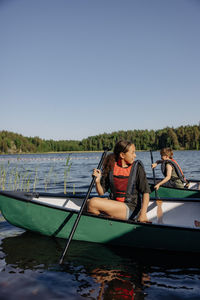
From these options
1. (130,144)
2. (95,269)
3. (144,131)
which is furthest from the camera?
(144,131)

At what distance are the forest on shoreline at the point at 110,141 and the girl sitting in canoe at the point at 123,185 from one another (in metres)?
84.4

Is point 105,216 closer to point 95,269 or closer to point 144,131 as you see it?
point 95,269

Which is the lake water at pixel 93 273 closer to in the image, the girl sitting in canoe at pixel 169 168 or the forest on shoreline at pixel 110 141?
the girl sitting in canoe at pixel 169 168

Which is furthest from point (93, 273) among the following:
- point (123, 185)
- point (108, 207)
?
point (123, 185)

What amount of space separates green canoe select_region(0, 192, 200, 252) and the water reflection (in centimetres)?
20

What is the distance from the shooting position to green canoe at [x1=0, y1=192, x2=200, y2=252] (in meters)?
4.43

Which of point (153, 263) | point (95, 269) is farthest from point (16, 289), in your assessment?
point (153, 263)

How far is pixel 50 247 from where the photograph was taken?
16.8ft

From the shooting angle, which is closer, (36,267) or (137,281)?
(137,281)

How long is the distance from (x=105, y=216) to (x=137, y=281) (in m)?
1.18

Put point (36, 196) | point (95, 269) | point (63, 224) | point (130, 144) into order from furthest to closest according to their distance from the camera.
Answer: point (36, 196), point (63, 224), point (130, 144), point (95, 269)

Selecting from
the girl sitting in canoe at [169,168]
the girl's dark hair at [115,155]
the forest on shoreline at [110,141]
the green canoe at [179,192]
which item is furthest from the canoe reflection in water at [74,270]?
the forest on shoreline at [110,141]

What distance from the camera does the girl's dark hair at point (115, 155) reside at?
4.48 m

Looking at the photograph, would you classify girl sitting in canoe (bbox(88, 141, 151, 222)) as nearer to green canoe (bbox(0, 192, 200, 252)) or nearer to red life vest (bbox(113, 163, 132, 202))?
red life vest (bbox(113, 163, 132, 202))
